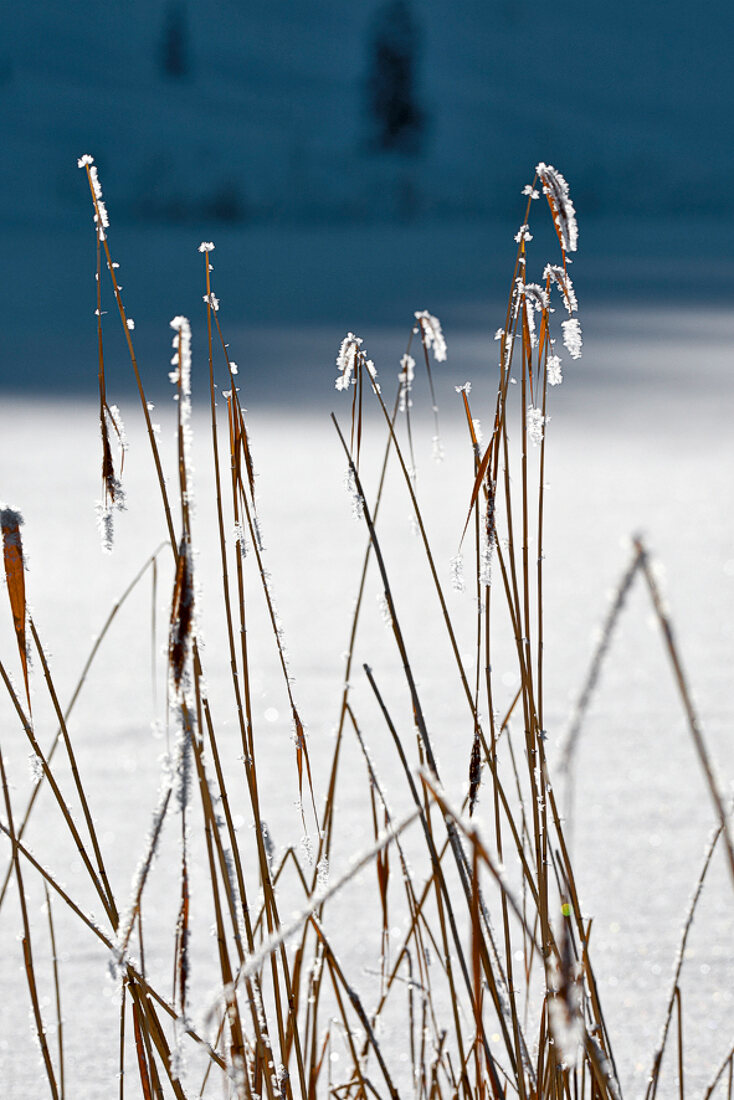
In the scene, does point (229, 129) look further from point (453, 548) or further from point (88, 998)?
point (88, 998)

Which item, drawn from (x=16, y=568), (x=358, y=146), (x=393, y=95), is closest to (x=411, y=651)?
Result: (x=16, y=568)

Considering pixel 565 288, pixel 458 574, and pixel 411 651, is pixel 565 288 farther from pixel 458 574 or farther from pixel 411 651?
pixel 411 651

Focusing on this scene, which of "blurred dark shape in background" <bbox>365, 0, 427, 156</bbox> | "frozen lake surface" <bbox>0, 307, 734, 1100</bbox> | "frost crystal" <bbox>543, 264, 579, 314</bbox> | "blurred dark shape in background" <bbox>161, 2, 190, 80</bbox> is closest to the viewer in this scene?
"frost crystal" <bbox>543, 264, 579, 314</bbox>

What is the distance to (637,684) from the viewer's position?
1.41 meters

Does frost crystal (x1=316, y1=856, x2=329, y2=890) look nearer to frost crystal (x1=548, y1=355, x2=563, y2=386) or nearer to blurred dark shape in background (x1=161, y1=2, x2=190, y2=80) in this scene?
frost crystal (x1=548, y1=355, x2=563, y2=386)

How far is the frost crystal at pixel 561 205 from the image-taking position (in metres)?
0.37

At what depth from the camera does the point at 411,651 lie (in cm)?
152

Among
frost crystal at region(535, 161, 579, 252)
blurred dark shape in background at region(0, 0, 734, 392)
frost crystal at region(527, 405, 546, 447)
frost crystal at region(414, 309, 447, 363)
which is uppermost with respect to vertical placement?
Answer: blurred dark shape in background at region(0, 0, 734, 392)

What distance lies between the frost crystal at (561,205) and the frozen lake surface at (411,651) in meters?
0.11

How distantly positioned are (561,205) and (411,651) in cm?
117

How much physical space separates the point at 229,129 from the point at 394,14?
3.88ft

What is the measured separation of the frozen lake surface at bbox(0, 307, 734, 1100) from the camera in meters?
0.85

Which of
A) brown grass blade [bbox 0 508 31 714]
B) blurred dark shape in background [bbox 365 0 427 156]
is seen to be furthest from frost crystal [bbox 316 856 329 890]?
blurred dark shape in background [bbox 365 0 427 156]

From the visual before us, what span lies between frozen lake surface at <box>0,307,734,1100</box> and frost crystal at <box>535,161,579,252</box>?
0.11 meters
